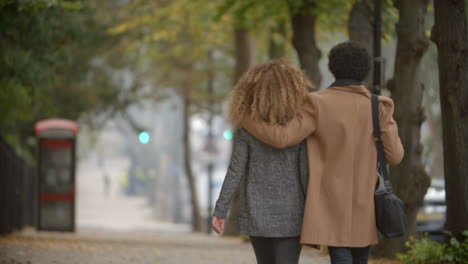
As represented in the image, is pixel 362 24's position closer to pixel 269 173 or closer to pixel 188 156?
pixel 269 173

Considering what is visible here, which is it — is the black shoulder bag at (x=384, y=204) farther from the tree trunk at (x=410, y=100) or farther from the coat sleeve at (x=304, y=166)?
the tree trunk at (x=410, y=100)

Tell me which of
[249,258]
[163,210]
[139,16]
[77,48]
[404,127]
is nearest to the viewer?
[404,127]

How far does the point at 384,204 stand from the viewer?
4.55 metres

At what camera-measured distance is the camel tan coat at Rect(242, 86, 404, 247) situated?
454 cm

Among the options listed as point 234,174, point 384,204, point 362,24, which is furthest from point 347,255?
point 362,24

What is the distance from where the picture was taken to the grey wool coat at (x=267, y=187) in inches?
177

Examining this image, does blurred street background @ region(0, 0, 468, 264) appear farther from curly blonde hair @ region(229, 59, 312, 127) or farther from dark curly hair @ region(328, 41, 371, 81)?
dark curly hair @ region(328, 41, 371, 81)

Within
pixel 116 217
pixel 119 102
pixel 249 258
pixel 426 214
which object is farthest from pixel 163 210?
pixel 249 258

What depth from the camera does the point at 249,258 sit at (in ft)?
36.2

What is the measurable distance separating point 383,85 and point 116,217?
1663 inches

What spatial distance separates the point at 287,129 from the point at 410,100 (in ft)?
18.4

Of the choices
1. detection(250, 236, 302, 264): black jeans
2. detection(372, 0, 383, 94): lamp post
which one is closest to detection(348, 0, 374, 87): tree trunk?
detection(372, 0, 383, 94): lamp post

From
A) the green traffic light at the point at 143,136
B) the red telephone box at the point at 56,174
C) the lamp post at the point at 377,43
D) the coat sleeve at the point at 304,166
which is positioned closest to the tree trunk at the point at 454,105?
the lamp post at the point at 377,43

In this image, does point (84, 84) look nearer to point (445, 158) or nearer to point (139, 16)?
point (139, 16)
